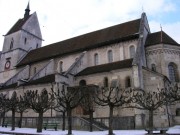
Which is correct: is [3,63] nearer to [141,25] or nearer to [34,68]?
[34,68]

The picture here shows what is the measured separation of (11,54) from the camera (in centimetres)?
4778

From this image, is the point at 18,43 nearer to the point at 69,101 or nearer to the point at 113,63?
the point at 113,63

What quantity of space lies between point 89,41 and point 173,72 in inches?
577

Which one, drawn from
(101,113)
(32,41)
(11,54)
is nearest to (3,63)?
(11,54)

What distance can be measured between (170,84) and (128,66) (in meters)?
6.35

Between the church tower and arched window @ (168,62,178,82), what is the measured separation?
29.5 m

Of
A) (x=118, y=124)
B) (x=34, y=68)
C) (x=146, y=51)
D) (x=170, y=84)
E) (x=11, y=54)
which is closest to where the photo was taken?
(x=118, y=124)

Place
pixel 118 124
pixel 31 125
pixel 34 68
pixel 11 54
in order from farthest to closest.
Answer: pixel 11 54, pixel 34 68, pixel 31 125, pixel 118 124

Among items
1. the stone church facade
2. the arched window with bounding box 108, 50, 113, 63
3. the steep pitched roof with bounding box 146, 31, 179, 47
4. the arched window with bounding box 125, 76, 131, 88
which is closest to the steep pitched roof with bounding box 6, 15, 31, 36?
the stone church facade

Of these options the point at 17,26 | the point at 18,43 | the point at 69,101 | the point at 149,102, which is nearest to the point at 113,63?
the point at 149,102

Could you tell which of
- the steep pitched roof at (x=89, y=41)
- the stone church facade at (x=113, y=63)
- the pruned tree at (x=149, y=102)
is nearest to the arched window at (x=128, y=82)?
the stone church facade at (x=113, y=63)

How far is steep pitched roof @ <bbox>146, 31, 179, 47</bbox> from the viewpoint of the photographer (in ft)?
103

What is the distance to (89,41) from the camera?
124 feet

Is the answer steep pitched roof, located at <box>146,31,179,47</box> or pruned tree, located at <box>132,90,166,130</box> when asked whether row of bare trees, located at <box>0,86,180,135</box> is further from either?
steep pitched roof, located at <box>146,31,179,47</box>
